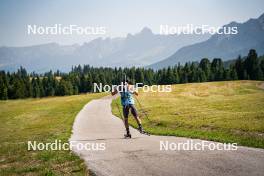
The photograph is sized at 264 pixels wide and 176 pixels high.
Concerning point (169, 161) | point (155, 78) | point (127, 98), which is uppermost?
point (155, 78)

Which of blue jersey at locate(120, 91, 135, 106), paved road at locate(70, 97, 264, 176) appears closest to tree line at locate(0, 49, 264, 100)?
blue jersey at locate(120, 91, 135, 106)

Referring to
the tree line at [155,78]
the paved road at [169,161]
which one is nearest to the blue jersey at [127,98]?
the paved road at [169,161]

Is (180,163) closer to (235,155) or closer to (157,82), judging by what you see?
(235,155)

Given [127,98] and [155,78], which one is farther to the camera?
[155,78]

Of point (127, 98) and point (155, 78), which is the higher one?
point (155, 78)

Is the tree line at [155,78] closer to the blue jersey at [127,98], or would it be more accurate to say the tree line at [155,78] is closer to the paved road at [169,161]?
the blue jersey at [127,98]

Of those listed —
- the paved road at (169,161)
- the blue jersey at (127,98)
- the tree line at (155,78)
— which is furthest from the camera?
the tree line at (155,78)

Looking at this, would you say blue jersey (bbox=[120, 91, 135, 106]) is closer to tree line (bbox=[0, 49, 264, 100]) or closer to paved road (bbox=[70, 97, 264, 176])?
paved road (bbox=[70, 97, 264, 176])

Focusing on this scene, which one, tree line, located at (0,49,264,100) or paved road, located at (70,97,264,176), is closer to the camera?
paved road, located at (70,97,264,176)

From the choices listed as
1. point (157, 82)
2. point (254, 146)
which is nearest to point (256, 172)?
point (254, 146)

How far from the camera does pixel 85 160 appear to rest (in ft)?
35.1

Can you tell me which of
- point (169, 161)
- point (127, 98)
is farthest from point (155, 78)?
point (169, 161)

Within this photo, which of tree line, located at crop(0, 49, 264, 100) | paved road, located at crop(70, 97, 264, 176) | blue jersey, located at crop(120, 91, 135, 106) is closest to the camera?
paved road, located at crop(70, 97, 264, 176)

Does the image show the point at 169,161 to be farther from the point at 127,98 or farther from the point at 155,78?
the point at 155,78
